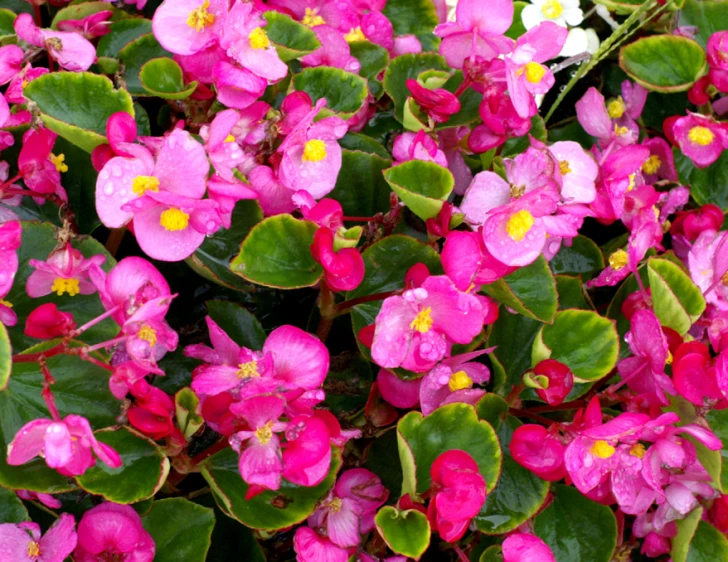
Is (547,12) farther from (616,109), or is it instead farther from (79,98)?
(79,98)

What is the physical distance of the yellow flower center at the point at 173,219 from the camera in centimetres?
62

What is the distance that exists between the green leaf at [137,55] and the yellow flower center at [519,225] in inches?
16.8

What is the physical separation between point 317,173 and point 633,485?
444mm

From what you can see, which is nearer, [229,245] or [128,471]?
[128,471]

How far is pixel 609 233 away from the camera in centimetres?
106

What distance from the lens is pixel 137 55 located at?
2.71 feet

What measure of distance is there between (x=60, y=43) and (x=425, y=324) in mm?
461

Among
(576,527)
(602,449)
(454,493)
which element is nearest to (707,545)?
(576,527)

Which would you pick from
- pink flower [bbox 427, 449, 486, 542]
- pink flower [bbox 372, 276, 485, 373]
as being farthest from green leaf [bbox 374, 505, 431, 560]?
pink flower [bbox 372, 276, 485, 373]

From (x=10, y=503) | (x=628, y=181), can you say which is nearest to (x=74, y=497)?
(x=10, y=503)

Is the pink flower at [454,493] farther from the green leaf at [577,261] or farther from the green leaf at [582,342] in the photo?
the green leaf at [577,261]

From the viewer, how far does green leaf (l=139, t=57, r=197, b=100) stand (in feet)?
2.38

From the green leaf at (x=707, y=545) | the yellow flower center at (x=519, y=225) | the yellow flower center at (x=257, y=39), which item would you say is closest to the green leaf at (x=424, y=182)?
the yellow flower center at (x=519, y=225)

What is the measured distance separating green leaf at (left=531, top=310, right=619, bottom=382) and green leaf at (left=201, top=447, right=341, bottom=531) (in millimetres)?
261
